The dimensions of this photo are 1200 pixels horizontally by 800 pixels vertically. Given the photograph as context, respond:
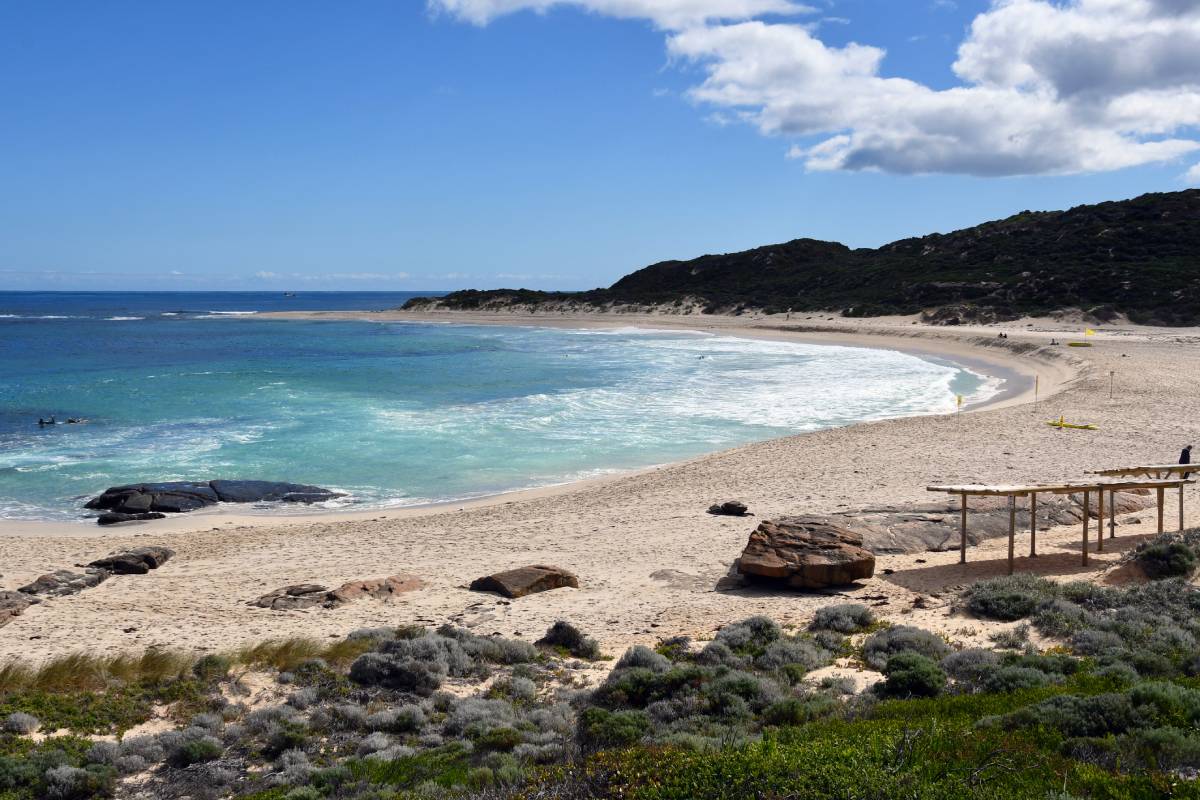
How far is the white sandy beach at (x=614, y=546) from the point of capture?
1075 centimetres

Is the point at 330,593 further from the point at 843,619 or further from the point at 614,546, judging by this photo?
the point at 843,619

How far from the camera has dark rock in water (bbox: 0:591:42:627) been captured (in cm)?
1085

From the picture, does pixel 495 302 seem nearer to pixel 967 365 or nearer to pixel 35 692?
pixel 967 365

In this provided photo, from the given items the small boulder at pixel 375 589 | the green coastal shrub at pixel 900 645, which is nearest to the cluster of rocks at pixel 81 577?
the small boulder at pixel 375 589

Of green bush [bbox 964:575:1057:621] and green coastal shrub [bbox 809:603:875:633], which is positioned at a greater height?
green bush [bbox 964:575:1057:621]

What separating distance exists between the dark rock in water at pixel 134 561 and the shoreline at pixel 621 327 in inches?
92.1

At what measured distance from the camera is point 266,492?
736 inches

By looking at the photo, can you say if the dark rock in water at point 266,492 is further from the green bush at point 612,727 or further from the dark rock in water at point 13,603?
the green bush at point 612,727

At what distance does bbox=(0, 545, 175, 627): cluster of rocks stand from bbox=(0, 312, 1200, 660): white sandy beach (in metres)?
0.23

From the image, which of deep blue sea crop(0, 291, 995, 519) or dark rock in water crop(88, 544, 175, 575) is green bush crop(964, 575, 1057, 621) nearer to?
deep blue sea crop(0, 291, 995, 519)

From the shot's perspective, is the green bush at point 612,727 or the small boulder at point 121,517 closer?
the green bush at point 612,727

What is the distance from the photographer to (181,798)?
654 centimetres

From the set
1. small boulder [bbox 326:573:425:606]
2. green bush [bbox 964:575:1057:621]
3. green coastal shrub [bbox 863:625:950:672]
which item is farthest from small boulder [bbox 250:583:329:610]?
green bush [bbox 964:575:1057:621]

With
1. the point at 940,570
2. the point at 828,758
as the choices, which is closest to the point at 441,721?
the point at 828,758
